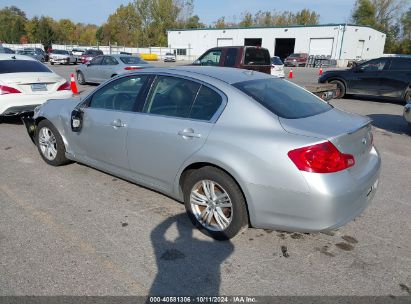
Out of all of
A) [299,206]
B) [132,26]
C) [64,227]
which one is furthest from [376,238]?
[132,26]

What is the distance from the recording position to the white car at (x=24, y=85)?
24.7ft

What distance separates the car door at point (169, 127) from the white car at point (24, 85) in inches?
190

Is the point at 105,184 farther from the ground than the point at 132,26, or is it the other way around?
the point at 132,26

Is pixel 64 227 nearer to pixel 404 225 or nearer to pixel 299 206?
pixel 299 206

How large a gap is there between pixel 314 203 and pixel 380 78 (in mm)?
11162

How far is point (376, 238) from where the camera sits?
11.4 ft

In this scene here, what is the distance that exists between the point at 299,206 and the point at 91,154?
2.85 meters

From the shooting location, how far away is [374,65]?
12.5 metres

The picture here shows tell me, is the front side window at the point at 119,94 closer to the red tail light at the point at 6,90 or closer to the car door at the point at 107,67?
the red tail light at the point at 6,90

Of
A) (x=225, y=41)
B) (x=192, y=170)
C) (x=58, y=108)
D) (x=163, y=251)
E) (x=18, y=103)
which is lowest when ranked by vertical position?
(x=163, y=251)

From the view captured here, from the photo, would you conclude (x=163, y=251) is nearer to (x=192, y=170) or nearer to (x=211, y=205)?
(x=211, y=205)

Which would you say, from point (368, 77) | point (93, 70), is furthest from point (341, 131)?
point (93, 70)

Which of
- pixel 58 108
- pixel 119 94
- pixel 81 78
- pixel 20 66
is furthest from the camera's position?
pixel 81 78

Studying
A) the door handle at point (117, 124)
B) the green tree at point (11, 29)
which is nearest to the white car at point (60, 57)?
the door handle at point (117, 124)
